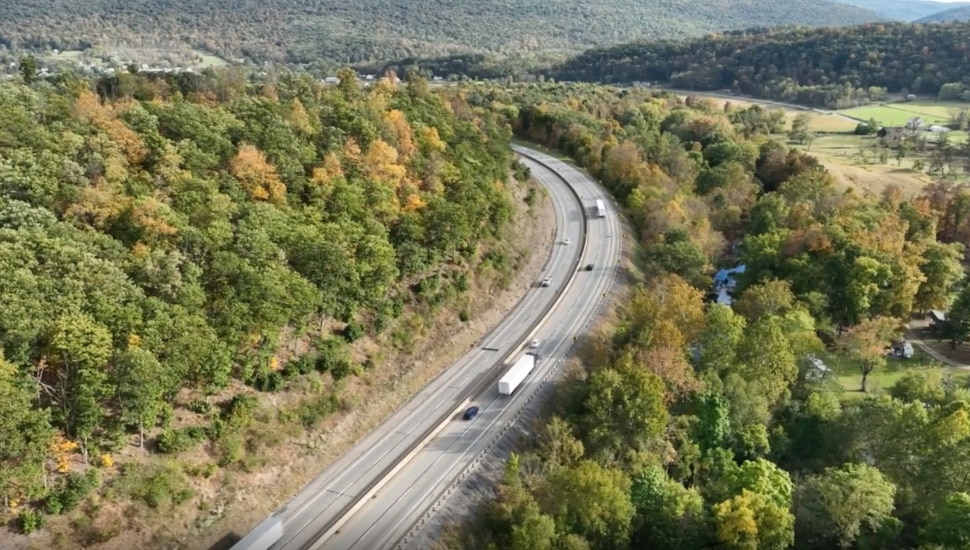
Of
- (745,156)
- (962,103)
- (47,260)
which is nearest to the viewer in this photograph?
(47,260)

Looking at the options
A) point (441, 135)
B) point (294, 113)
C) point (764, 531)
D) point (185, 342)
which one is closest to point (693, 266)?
point (441, 135)

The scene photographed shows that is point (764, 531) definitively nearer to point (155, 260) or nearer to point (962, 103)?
point (155, 260)

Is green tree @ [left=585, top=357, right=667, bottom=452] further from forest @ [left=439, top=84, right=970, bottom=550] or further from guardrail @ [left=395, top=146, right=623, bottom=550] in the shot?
guardrail @ [left=395, top=146, right=623, bottom=550]

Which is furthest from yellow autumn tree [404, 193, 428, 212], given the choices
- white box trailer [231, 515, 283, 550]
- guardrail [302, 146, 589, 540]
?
white box trailer [231, 515, 283, 550]

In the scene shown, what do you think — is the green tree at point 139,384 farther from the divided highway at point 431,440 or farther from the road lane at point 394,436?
the road lane at point 394,436

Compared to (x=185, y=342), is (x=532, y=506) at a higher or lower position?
lower

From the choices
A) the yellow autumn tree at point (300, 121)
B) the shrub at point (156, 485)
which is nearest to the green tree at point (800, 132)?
the yellow autumn tree at point (300, 121)
